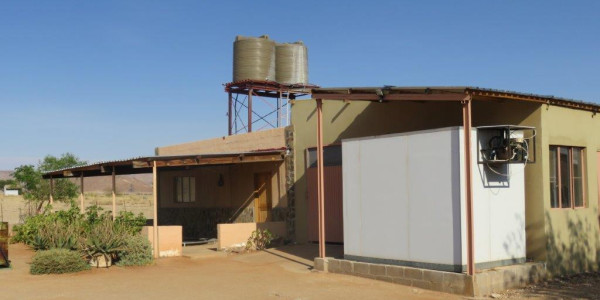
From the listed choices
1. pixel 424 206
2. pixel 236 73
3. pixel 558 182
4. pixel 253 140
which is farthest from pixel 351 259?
pixel 236 73

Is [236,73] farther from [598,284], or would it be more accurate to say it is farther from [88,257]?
[598,284]

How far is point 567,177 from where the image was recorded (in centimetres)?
1276

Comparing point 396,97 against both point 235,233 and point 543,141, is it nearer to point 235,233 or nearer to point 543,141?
point 543,141

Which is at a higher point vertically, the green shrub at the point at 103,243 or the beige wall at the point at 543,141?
the beige wall at the point at 543,141

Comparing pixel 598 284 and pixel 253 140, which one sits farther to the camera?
pixel 253 140

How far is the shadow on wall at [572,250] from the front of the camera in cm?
1180

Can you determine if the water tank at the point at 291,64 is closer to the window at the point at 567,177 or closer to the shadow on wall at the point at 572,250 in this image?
the window at the point at 567,177

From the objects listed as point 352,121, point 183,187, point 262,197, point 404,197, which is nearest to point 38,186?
point 183,187

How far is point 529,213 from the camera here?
11930 millimetres

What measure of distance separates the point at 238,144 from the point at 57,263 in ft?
26.9

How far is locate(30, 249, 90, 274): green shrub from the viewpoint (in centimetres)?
1328

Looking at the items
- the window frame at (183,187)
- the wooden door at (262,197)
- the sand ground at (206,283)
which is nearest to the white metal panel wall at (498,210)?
the sand ground at (206,283)

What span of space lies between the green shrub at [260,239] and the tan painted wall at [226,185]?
1257 millimetres

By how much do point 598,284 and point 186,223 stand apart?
14576mm
